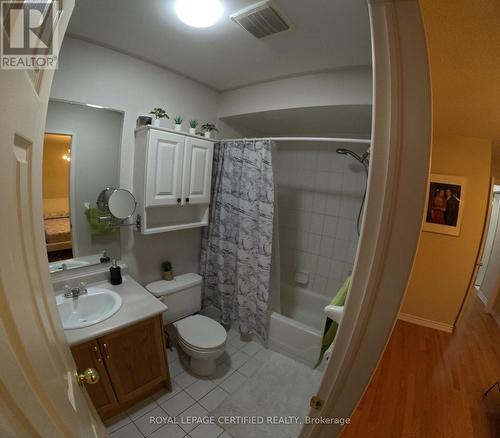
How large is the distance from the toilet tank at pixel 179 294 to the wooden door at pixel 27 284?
4.69 ft

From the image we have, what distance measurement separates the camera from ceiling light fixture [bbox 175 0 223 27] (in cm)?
116

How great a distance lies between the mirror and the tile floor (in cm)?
136

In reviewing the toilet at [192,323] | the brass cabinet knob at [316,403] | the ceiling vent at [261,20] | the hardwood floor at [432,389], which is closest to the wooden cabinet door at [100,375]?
the toilet at [192,323]

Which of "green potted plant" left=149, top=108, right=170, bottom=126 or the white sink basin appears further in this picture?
"green potted plant" left=149, top=108, right=170, bottom=126

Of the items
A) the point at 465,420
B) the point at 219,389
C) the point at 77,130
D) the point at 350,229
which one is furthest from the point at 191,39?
the point at 465,420

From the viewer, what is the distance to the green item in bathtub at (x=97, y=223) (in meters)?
1.67

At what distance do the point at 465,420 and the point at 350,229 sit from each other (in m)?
1.72

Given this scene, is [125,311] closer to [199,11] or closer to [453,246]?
[199,11]

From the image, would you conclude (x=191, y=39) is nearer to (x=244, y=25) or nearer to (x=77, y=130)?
(x=244, y=25)

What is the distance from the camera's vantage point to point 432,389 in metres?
1.90

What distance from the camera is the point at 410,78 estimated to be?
0.43 metres

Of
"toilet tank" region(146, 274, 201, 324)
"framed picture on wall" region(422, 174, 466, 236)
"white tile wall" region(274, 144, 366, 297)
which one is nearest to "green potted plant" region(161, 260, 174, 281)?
"toilet tank" region(146, 274, 201, 324)

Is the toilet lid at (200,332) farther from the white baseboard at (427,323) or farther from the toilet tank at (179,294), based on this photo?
the white baseboard at (427,323)

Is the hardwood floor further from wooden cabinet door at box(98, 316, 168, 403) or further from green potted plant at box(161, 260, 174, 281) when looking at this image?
green potted plant at box(161, 260, 174, 281)
